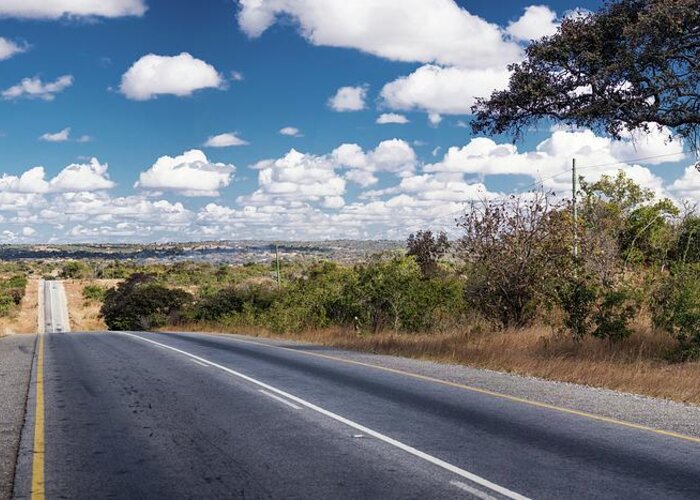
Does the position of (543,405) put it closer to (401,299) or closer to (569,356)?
(569,356)

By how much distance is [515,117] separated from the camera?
15.8 m

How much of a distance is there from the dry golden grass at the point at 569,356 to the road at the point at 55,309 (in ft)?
203

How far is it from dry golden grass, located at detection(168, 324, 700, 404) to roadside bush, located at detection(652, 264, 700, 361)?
1.34 ft

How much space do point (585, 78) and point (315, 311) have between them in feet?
63.3

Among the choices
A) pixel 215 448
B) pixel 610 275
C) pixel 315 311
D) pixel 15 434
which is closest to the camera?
pixel 215 448

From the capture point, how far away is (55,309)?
303ft

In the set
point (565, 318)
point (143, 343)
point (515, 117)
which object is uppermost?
point (515, 117)

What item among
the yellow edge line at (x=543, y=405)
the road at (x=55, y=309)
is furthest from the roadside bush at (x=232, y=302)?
the yellow edge line at (x=543, y=405)

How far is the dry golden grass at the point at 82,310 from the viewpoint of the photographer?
80188 millimetres

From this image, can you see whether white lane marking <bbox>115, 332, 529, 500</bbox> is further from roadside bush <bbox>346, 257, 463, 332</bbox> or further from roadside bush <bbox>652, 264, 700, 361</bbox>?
roadside bush <bbox>346, 257, 463, 332</bbox>

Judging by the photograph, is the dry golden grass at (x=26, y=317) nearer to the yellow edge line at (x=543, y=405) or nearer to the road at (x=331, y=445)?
the yellow edge line at (x=543, y=405)

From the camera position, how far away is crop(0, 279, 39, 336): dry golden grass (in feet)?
238

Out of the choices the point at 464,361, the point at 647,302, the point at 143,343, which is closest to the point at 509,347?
the point at 464,361

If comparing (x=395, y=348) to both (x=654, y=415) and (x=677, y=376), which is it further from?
(x=654, y=415)
